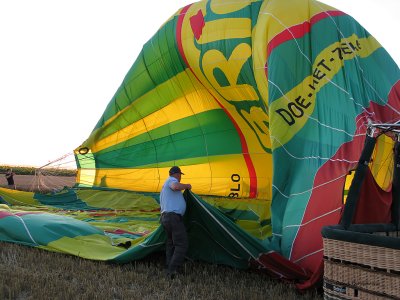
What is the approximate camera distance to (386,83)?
19.1ft

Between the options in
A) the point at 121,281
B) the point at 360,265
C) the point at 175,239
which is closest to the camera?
the point at 360,265

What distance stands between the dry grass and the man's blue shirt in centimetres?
56

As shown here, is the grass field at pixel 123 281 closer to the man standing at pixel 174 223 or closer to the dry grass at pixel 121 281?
the dry grass at pixel 121 281

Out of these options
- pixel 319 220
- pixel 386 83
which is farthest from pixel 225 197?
pixel 319 220

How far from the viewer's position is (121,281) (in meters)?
3.90

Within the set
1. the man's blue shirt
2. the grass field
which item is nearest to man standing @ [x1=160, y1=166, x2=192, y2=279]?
the man's blue shirt

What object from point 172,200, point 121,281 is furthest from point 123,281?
point 172,200

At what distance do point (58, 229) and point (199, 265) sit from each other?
171 centimetres

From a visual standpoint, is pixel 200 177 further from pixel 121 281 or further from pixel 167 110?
pixel 121 281

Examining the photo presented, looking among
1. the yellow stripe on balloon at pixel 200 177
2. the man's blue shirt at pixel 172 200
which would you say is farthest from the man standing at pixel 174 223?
the yellow stripe on balloon at pixel 200 177

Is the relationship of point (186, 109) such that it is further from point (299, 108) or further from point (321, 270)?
point (321, 270)

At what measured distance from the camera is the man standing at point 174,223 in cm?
425

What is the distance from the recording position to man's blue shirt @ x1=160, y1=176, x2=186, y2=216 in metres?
4.39

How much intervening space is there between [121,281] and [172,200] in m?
0.90
